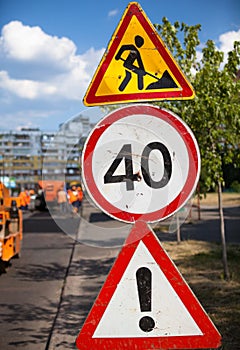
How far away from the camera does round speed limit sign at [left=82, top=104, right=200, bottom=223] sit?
269cm

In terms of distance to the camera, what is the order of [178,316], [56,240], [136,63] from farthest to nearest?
[56,240], [136,63], [178,316]

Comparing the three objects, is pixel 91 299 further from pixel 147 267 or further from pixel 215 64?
pixel 147 267

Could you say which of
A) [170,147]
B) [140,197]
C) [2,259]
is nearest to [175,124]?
[170,147]

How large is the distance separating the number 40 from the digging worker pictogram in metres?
0.36

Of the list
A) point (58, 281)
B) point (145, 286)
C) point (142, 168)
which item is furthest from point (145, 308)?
point (58, 281)

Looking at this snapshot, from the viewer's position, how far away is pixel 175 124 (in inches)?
108

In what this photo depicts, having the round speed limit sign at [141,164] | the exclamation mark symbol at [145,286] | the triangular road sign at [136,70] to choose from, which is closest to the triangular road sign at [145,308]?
the exclamation mark symbol at [145,286]

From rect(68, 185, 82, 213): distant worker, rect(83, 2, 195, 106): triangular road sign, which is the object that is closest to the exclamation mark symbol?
rect(83, 2, 195, 106): triangular road sign

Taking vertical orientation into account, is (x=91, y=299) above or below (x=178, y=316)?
below

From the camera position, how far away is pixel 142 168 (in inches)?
107

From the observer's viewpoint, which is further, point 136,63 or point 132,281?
point 136,63

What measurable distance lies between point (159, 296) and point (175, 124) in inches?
35.8

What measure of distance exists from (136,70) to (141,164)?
569mm

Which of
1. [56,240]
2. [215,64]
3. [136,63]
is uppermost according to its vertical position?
[215,64]
